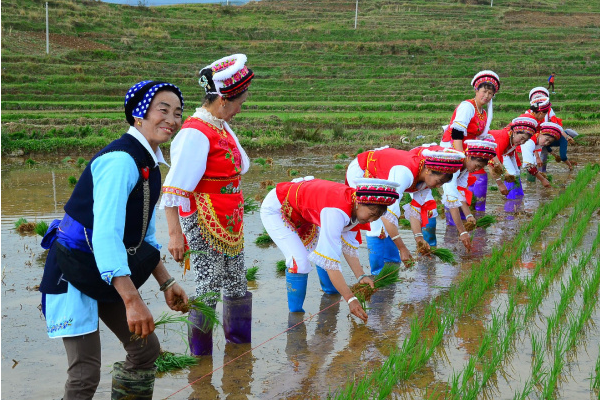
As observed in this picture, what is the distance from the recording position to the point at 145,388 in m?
3.01

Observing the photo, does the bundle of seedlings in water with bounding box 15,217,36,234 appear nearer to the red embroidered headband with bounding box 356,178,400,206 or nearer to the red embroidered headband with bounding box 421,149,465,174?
the red embroidered headband with bounding box 421,149,465,174

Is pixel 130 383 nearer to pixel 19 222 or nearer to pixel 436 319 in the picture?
pixel 436 319

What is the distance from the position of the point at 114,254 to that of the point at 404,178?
318 centimetres

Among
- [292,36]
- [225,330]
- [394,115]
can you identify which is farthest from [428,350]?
[292,36]

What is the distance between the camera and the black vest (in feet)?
8.81

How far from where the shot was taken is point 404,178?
5.33 meters

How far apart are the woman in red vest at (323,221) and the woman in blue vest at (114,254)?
62.8 inches

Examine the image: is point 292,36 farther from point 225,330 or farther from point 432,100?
point 225,330

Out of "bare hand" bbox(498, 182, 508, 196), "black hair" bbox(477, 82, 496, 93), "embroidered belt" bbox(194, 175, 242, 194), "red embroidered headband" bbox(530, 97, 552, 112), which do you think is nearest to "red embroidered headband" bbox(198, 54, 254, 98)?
"embroidered belt" bbox(194, 175, 242, 194)

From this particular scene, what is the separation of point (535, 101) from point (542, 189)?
1.65 meters

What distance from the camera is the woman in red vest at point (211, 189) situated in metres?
3.83

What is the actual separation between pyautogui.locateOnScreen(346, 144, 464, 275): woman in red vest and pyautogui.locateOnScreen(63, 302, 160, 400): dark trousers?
270 centimetres

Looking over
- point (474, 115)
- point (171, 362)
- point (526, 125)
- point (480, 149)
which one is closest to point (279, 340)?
point (171, 362)

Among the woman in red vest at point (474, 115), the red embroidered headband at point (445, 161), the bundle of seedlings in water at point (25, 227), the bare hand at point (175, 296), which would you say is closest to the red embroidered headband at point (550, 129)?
the woman in red vest at point (474, 115)
